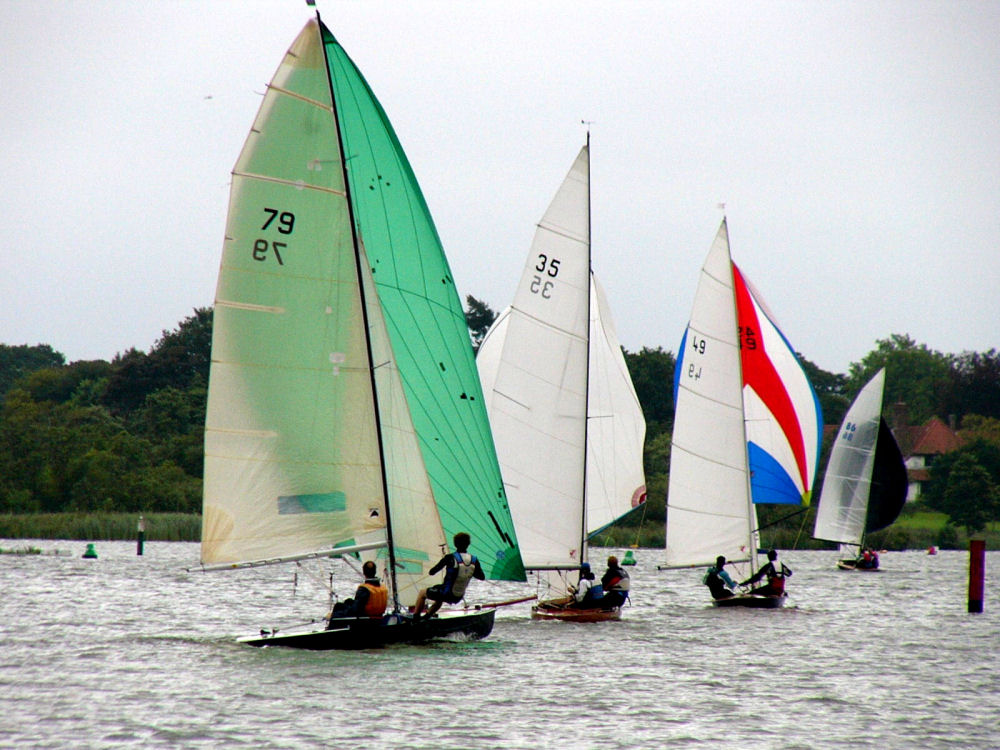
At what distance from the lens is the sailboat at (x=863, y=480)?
50219mm

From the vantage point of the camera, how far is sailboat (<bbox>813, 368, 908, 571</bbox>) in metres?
50.2

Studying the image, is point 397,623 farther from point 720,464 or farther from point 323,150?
point 720,464

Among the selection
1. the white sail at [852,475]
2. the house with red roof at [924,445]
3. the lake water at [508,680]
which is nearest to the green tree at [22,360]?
the house with red roof at [924,445]

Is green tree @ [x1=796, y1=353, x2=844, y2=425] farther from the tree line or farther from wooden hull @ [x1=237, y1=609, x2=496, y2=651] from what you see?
wooden hull @ [x1=237, y1=609, x2=496, y2=651]

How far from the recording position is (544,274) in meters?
26.6

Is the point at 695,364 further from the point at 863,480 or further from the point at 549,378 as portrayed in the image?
the point at 863,480

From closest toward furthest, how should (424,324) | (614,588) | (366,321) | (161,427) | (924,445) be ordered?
(366,321)
(424,324)
(614,588)
(161,427)
(924,445)

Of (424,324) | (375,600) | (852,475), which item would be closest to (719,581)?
(424,324)

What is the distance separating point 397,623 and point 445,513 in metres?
2.06

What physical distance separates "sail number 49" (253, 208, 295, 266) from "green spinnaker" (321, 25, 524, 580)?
133 centimetres

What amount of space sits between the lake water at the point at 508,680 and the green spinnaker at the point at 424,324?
2.20m

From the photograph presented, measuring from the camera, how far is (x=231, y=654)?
19875 millimetres

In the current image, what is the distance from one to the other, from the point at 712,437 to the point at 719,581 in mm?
3145

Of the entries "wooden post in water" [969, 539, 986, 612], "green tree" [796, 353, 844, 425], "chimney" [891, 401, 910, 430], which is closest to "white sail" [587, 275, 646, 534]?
"wooden post in water" [969, 539, 986, 612]
